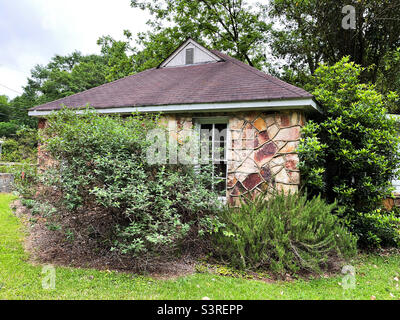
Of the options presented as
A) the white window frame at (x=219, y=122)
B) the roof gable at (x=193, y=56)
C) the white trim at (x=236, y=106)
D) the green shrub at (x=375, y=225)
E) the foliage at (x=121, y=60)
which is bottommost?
the green shrub at (x=375, y=225)

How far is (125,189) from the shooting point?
3904mm

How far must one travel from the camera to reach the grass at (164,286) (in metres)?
3.30

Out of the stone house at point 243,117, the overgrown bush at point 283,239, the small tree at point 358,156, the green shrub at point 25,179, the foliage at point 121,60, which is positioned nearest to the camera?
the overgrown bush at point 283,239

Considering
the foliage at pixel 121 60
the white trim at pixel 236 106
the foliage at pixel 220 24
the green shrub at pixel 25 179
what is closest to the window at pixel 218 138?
the white trim at pixel 236 106

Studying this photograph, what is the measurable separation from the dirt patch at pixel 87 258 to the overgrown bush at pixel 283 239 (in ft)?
2.62

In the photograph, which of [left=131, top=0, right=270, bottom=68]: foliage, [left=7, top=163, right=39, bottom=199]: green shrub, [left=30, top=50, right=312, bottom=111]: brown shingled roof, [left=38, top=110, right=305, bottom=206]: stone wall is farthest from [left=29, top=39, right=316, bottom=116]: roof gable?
[left=131, top=0, right=270, bottom=68]: foliage

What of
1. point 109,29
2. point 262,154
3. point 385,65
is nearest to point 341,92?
point 262,154

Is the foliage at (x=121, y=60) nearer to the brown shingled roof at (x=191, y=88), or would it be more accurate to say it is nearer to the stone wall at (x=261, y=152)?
the brown shingled roof at (x=191, y=88)

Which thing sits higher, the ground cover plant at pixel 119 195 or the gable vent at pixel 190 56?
the gable vent at pixel 190 56

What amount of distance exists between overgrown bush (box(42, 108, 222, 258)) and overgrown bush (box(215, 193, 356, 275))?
0.46m

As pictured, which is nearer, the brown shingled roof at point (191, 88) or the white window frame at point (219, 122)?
the brown shingled roof at point (191, 88)

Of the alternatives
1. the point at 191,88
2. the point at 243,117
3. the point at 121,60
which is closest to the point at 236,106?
the point at 243,117

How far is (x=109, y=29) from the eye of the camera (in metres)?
20.3

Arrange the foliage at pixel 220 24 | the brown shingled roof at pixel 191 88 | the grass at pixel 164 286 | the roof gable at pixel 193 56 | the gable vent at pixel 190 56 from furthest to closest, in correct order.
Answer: the foliage at pixel 220 24, the gable vent at pixel 190 56, the roof gable at pixel 193 56, the brown shingled roof at pixel 191 88, the grass at pixel 164 286
